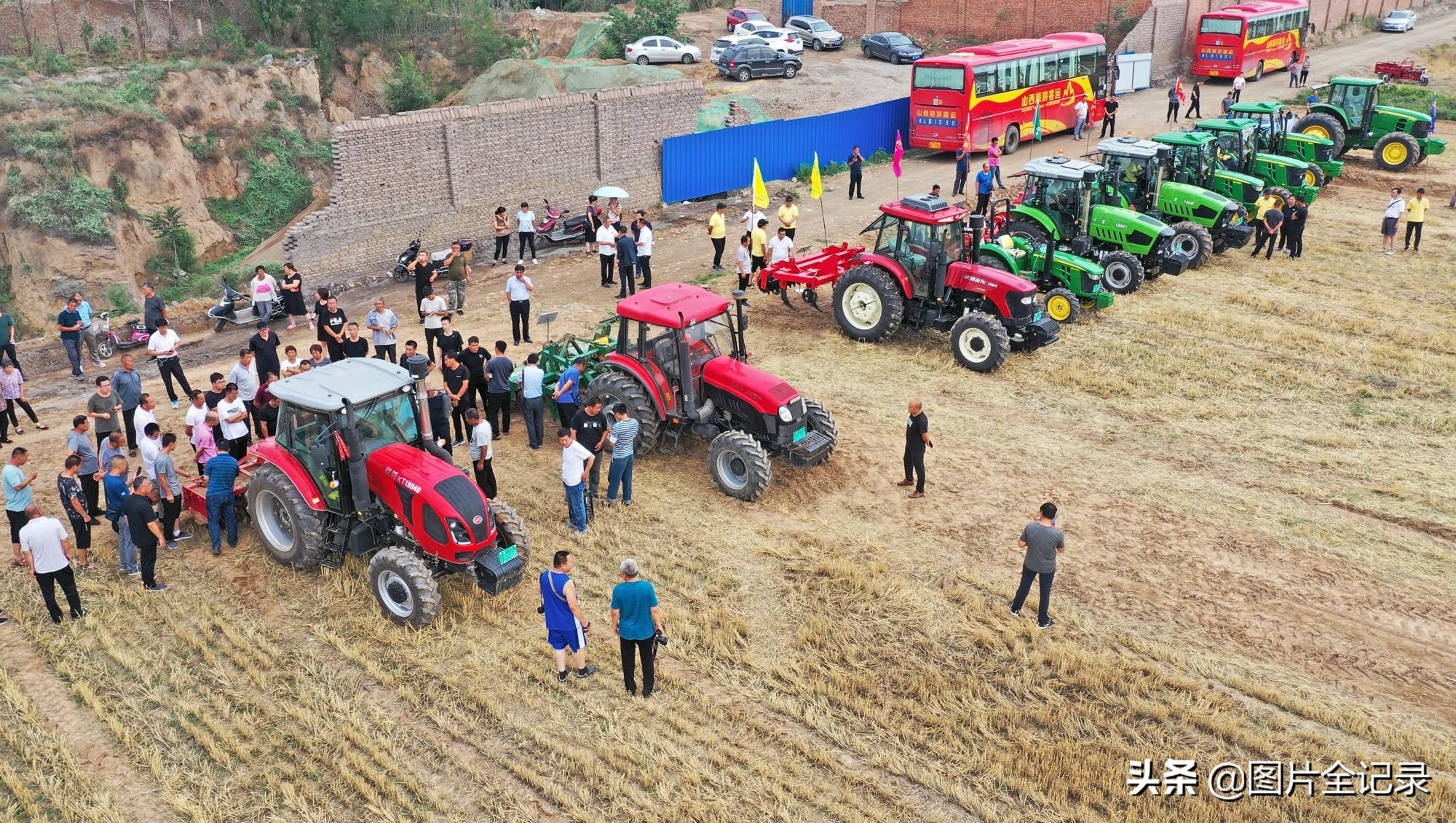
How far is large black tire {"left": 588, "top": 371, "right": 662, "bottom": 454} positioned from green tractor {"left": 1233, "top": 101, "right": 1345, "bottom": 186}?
16819mm

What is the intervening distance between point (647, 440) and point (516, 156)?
36.2 feet

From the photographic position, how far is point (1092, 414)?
13.6m

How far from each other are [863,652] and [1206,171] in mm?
15156

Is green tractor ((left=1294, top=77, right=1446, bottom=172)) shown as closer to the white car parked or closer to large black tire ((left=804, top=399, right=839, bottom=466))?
the white car parked

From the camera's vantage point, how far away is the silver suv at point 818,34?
130 ft

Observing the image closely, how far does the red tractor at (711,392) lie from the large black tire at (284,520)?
3323 millimetres

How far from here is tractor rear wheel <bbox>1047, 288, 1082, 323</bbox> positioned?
16062mm

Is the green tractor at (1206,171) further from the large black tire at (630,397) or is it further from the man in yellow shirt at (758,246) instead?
the large black tire at (630,397)

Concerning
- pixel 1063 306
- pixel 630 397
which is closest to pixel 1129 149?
pixel 1063 306

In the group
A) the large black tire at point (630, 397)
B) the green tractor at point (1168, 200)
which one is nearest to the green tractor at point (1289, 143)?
the green tractor at point (1168, 200)

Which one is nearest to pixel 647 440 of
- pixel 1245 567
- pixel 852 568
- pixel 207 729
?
pixel 852 568

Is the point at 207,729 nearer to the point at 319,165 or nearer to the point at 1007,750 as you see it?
the point at 1007,750

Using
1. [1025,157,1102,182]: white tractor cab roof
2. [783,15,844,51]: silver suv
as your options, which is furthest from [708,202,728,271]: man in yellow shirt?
[783,15,844,51]: silver suv

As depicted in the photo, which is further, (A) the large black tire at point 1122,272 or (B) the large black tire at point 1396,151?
(B) the large black tire at point 1396,151
